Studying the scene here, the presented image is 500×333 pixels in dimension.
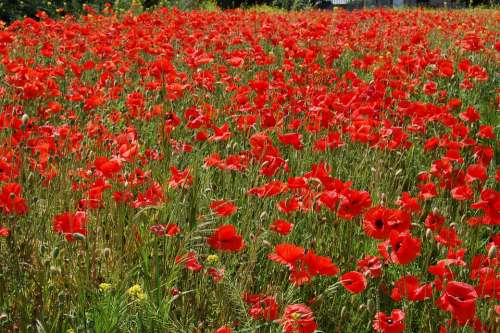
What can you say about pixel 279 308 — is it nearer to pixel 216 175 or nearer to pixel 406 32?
pixel 216 175

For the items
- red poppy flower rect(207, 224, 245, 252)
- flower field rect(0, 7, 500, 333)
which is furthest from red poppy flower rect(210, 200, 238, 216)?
red poppy flower rect(207, 224, 245, 252)

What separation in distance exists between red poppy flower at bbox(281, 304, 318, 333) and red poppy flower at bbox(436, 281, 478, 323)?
342 mm

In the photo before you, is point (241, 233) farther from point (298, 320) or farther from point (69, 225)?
point (298, 320)

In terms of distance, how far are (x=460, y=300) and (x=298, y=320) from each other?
0.40 meters

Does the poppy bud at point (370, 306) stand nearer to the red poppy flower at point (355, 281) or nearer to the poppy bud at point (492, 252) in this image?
the red poppy flower at point (355, 281)

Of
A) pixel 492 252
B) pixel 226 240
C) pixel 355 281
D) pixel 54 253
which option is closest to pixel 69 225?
pixel 54 253

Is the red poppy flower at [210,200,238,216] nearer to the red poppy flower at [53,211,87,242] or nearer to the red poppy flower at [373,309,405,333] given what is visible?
the red poppy flower at [53,211,87,242]

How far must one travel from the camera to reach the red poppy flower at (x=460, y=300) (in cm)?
150

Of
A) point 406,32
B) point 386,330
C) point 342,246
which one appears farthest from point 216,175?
point 406,32

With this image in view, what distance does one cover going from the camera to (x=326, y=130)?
3496mm

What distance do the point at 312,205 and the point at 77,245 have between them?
82 centimetres

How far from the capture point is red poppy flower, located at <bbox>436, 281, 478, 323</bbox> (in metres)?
1.50

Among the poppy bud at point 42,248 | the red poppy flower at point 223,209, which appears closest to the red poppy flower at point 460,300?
the red poppy flower at point 223,209

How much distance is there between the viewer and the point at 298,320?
1518mm
